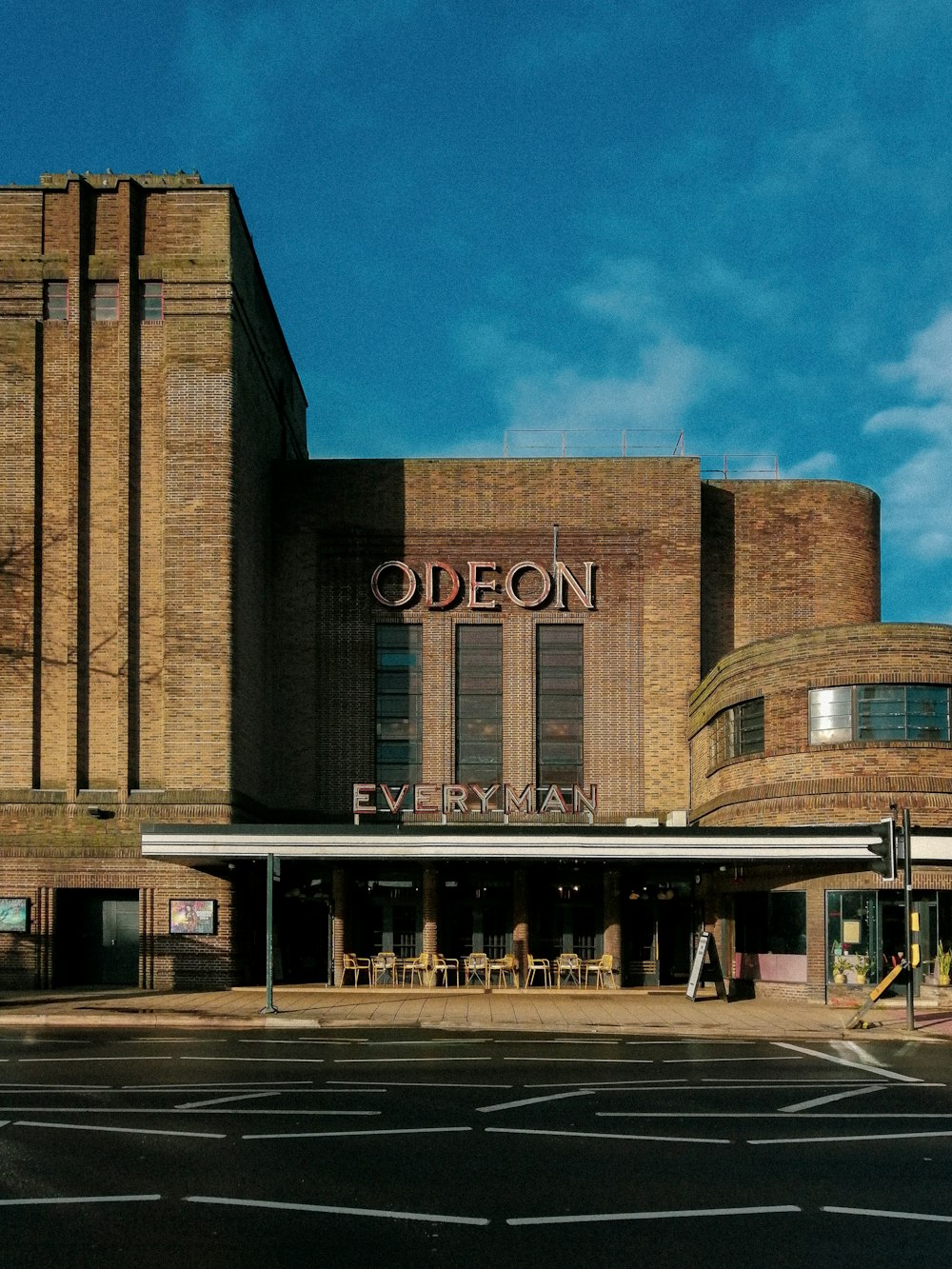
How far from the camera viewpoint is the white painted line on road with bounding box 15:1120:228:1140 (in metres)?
13.1

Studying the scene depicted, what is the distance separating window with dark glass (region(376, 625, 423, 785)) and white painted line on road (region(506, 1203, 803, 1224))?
28800 millimetres

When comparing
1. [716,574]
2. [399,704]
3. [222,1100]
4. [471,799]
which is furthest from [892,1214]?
[716,574]

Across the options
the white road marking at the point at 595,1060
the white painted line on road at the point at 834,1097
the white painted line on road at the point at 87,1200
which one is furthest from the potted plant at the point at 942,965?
the white painted line on road at the point at 87,1200

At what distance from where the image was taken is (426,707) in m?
39.0

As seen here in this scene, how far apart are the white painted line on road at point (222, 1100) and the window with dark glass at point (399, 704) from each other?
22735mm

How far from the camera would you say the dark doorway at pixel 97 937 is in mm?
32781

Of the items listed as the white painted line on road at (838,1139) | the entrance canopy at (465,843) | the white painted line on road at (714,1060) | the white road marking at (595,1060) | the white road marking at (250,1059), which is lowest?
the white painted line on road at (714,1060)

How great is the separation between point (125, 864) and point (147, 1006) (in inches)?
197

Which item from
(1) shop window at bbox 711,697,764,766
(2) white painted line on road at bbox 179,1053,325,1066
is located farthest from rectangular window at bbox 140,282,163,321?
(2) white painted line on road at bbox 179,1053,325,1066

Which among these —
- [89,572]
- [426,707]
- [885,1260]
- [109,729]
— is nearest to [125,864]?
[109,729]

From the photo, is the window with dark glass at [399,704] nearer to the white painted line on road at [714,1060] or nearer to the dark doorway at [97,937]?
the dark doorway at [97,937]

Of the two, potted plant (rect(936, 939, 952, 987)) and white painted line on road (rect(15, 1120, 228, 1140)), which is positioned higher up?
white painted line on road (rect(15, 1120, 228, 1140))

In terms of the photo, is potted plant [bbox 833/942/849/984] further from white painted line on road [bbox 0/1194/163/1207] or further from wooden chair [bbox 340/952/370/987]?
white painted line on road [bbox 0/1194/163/1207]

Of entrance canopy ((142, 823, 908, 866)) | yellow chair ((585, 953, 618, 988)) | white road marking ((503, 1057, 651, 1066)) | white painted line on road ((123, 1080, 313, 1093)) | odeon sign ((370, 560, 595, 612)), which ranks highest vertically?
odeon sign ((370, 560, 595, 612))
